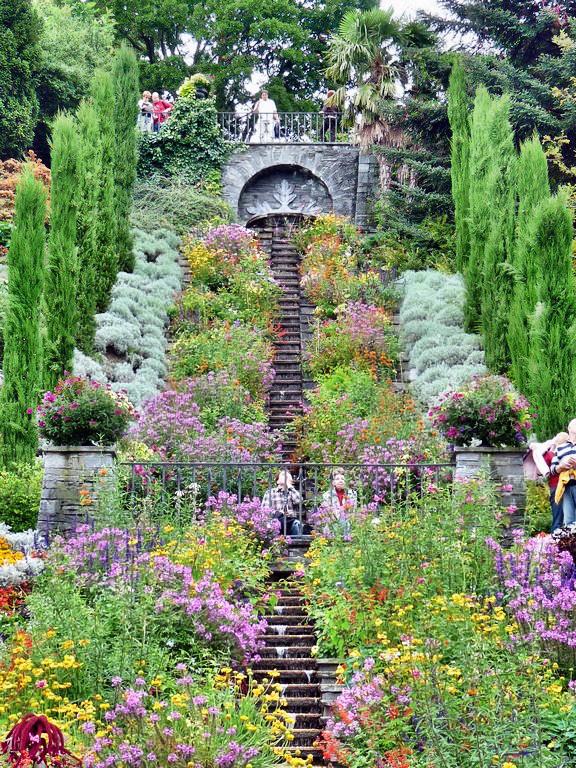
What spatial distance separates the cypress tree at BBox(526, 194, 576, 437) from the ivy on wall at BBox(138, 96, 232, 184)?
1020 centimetres

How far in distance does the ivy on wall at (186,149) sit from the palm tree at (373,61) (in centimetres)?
287

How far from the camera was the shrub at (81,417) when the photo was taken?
1103 centimetres

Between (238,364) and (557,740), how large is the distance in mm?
10154

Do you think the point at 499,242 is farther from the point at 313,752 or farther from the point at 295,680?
the point at 313,752

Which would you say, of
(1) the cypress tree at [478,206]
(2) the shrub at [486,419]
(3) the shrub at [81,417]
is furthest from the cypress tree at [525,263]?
(3) the shrub at [81,417]

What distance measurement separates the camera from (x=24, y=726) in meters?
4.94

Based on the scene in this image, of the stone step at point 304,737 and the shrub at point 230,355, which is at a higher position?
the shrub at point 230,355

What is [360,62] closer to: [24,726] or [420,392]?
[420,392]

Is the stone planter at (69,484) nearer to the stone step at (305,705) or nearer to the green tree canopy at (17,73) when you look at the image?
the stone step at (305,705)

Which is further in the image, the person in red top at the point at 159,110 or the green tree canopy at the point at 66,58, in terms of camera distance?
the green tree canopy at the point at 66,58

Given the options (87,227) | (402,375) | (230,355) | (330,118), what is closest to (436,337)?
(402,375)

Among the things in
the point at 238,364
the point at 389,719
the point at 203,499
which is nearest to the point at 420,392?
the point at 238,364

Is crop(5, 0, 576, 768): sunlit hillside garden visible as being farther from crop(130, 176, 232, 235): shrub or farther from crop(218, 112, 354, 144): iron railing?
crop(218, 112, 354, 144): iron railing

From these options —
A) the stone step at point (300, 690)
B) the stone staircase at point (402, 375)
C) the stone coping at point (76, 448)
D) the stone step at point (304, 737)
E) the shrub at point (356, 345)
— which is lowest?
the stone step at point (304, 737)
